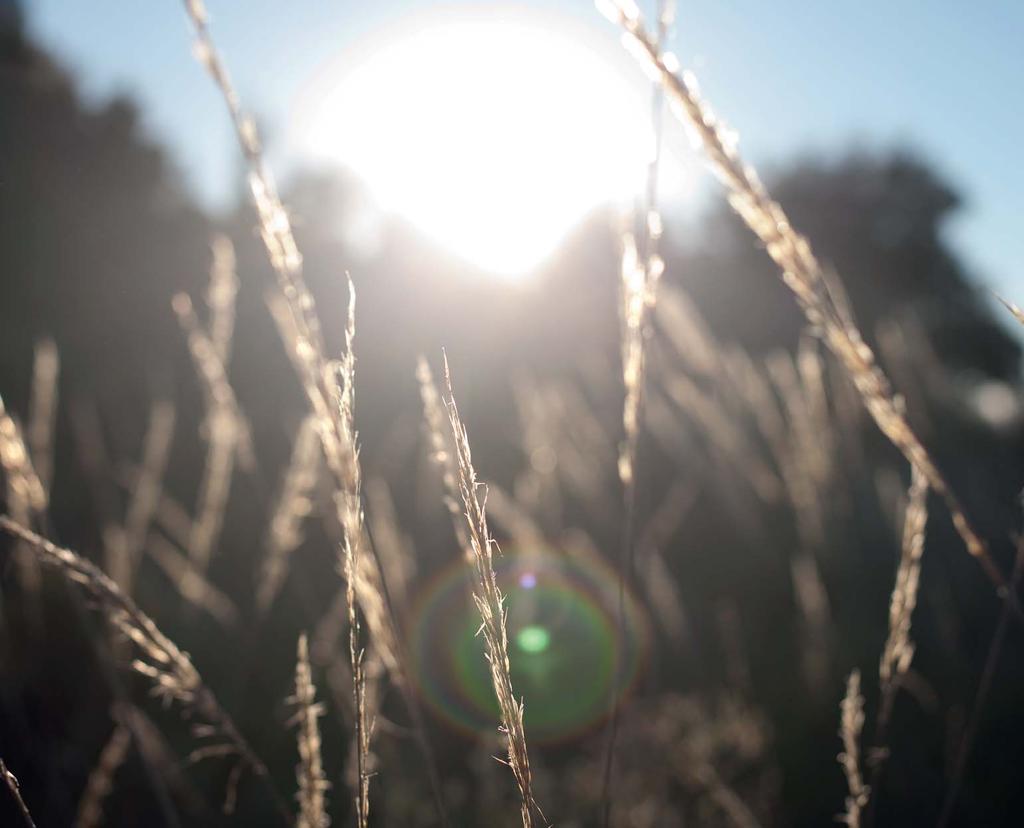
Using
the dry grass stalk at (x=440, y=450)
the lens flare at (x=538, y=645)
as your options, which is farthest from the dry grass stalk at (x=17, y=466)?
the lens flare at (x=538, y=645)

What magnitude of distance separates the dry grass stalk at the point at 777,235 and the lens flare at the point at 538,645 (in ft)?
6.62

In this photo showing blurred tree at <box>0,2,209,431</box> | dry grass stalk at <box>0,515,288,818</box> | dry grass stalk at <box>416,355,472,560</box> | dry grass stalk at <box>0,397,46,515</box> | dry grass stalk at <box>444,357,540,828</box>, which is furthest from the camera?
blurred tree at <box>0,2,209,431</box>

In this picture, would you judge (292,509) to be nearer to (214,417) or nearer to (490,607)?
(214,417)

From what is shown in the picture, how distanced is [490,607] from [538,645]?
116 inches

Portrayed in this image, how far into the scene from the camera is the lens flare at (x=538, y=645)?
10.4ft

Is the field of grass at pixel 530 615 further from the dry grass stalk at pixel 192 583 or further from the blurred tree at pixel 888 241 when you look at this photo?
the blurred tree at pixel 888 241

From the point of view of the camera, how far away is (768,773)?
7.93ft

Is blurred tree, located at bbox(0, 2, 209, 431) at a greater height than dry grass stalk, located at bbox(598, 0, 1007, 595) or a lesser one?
greater

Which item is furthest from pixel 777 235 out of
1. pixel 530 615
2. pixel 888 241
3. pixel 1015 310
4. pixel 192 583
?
pixel 888 241

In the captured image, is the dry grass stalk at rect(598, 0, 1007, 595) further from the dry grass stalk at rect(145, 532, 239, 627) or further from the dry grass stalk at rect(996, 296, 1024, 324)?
the dry grass stalk at rect(145, 532, 239, 627)

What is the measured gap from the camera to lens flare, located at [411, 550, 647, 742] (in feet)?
10.4

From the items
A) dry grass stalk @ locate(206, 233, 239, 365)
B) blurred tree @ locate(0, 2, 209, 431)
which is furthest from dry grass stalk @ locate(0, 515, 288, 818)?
blurred tree @ locate(0, 2, 209, 431)

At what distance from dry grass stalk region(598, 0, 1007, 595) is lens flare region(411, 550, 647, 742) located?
6.62 feet

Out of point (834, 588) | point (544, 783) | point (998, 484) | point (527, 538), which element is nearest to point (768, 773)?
point (544, 783)
